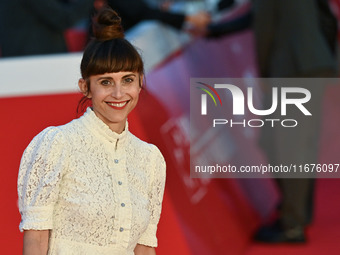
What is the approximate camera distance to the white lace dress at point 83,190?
91.8 inches

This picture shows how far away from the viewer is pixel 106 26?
2.47 metres

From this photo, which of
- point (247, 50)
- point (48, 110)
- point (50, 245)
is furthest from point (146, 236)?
point (247, 50)

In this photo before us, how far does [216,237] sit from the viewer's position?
4.76 m

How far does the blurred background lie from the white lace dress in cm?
59

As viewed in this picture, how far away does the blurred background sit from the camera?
3.80 m

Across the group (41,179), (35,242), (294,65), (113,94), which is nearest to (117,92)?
(113,94)

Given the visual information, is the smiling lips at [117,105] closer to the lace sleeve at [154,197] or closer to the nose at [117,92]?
the nose at [117,92]

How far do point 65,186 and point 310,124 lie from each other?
133 inches

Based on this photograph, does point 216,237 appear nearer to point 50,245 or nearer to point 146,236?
point 146,236

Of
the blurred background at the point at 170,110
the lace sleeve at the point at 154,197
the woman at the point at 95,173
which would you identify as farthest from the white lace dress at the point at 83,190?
the blurred background at the point at 170,110

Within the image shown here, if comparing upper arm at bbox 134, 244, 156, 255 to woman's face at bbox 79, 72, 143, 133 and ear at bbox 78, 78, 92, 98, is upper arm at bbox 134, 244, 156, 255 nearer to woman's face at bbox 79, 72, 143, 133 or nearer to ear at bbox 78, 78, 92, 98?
woman's face at bbox 79, 72, 143, 133

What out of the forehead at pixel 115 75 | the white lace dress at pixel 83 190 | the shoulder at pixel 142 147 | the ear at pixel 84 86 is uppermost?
the forehead at pixel 115 75

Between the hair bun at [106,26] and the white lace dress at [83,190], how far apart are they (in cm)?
24

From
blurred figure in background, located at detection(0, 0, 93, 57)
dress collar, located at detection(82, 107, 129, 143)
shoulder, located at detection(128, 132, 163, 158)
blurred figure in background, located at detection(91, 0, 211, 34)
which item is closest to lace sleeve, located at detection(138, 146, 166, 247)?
shoulder, located at detection(128, 132, 163, 158)
